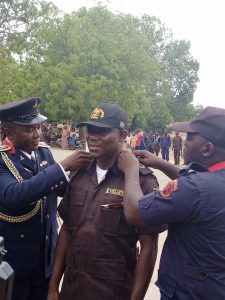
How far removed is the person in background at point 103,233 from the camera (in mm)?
2375

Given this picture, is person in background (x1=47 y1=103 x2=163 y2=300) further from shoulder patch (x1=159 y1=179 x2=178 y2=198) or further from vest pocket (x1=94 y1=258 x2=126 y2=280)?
shoulder patch (x1=159 y1=179 x2=178 y2=198)

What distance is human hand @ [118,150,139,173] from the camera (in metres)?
2.41

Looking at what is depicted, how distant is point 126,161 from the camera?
2438 mm

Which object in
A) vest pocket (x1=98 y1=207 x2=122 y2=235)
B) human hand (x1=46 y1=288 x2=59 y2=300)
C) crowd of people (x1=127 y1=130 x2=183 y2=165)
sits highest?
vest pocket (x1=98 y1=207 x2=122 y2=235)

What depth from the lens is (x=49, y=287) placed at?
8.58ft

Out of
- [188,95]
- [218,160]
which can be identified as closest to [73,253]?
[218,160]

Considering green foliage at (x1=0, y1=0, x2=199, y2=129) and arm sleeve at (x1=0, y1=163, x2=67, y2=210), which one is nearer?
arm sleeve at (x1=0, y1=163, x2=67, y2=210)

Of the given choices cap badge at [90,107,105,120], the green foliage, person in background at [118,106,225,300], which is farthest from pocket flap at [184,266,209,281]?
the green foliage

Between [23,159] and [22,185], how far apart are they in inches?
14.0

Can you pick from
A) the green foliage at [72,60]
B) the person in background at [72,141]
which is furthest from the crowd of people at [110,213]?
the person in background at [72,141]

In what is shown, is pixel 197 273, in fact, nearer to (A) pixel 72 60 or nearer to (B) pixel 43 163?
(B) pixel 43 163

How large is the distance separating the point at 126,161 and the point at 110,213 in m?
0.30

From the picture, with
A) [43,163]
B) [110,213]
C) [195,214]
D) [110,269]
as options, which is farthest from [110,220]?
[43,163]

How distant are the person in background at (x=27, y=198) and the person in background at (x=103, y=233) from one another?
115mm
